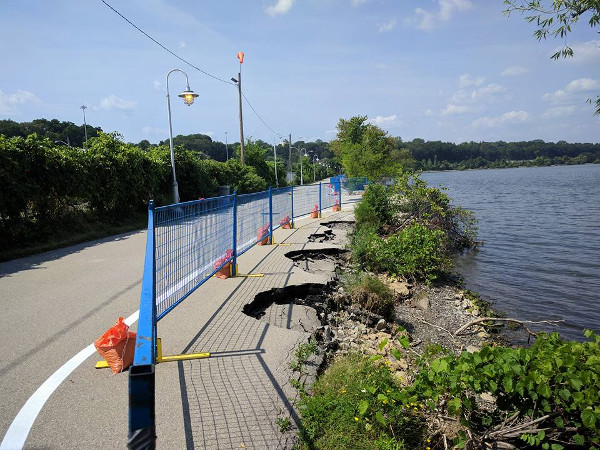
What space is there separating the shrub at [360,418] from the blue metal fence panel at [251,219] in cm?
545

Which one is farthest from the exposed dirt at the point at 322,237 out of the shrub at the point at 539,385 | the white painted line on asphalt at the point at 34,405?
the shrub at the point at 539,385

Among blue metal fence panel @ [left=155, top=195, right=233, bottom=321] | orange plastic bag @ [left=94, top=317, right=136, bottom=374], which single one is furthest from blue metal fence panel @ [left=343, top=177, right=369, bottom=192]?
orange plastic bag @ [left=94, top=317, right=136, bottom=374]

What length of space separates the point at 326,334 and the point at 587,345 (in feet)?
10.2

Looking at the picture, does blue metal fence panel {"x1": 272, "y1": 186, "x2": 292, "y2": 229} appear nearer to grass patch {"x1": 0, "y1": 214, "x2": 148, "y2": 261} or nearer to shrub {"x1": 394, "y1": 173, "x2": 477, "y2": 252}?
shrub {"x1": 394, "y1": 173, "x2": 477, "y2": 252}

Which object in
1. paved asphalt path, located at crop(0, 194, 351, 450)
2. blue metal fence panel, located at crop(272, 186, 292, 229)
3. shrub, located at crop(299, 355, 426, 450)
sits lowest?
shrub, located at crop(299, 355, 426, 450)

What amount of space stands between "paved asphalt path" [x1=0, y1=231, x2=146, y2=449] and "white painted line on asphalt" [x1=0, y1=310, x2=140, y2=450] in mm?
36

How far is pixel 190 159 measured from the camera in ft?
73.4

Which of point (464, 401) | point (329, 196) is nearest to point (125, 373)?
point (464, 401)

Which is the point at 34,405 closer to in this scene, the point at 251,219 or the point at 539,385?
the point at 539,385

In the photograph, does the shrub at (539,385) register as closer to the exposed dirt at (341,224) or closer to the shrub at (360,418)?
the shrub at (360,418)

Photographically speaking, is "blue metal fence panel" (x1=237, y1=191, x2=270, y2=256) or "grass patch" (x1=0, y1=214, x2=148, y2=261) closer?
"blue metal fence panel" (x1=237, y1=191, x2=270, y2=256)

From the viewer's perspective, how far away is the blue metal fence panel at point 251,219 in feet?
30.0

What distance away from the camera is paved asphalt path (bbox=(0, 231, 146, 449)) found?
11.3 ft

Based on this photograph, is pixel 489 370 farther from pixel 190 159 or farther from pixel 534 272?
pixel 190 159
